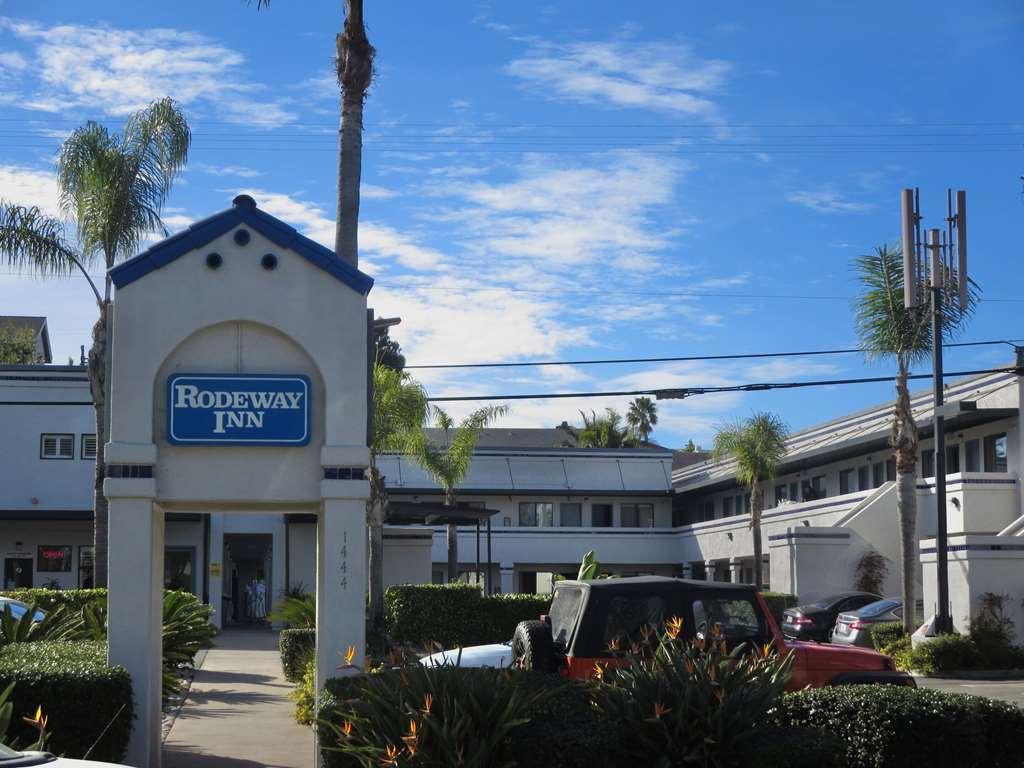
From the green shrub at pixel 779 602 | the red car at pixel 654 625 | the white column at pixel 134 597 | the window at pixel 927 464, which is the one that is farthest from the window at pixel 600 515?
the white column at pixel 134 597

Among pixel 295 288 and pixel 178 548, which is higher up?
pixel 295 288

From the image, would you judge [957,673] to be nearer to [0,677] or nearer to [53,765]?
[0,677]

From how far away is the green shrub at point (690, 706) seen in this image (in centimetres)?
865

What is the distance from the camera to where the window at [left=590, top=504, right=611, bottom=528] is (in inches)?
2120

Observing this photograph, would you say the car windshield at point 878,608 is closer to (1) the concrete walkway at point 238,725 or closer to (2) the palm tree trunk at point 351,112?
(1) the concrete walkway at point 238,725

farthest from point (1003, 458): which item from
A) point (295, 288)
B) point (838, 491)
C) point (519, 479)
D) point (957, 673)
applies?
point (295, 288)

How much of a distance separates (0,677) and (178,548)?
34.7m

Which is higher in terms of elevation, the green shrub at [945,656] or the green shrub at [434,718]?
the green shrub at [434,718]

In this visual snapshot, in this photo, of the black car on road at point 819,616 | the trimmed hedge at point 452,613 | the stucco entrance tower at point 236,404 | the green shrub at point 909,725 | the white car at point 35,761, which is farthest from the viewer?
the black car on road at point 819,616

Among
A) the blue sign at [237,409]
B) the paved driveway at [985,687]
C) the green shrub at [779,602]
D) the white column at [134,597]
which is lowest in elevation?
the paved driveway at [985,687]

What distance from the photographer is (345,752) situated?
8.83 m

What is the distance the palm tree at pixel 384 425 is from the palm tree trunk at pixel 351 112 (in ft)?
26.8

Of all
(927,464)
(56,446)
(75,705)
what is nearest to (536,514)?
(927,464)

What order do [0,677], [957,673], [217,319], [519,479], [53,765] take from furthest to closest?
[519,479] → [957,673] → [217,319] → [0,677] → [53,765]
